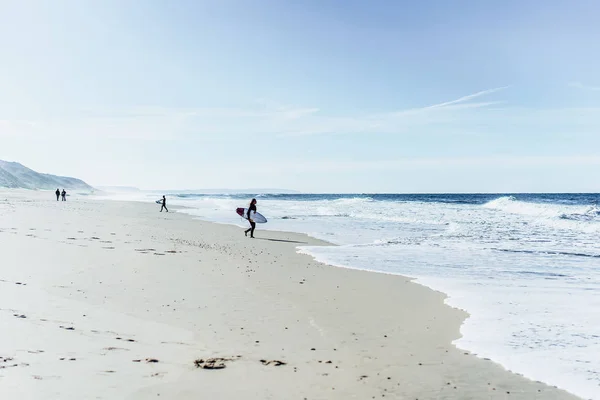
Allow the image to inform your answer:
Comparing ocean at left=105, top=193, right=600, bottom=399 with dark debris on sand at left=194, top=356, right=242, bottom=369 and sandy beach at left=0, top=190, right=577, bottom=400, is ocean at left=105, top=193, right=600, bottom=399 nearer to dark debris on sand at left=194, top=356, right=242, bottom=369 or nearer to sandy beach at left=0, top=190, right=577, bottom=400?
sandy beach at left=0, top=190, right=577, bottom=400

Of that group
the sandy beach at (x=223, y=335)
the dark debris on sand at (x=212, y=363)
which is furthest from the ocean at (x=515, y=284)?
the dark debris on sand at (x=212, y=363)

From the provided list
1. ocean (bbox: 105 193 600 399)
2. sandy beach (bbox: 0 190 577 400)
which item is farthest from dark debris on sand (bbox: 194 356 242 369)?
ocean (bbox: 105 193 600 399)

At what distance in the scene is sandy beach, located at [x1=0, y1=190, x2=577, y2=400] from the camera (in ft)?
16.6

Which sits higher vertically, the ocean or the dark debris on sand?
the dark debris on sand

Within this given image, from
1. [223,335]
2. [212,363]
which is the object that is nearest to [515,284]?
[223,335]

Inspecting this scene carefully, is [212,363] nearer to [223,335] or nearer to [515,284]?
[223,335]

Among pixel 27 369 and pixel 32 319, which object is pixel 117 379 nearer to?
pixel 27 369

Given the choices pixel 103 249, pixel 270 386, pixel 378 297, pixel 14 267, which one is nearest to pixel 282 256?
pixel 103 249

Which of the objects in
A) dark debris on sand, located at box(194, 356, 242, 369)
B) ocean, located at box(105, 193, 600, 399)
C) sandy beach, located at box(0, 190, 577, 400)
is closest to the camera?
sandy beach, located at box(0, 190, 577, 400)

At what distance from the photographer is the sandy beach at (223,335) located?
505cm

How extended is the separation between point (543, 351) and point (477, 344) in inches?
33.8

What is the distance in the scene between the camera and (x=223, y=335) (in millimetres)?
6961

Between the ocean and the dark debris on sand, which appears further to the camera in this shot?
the ocean

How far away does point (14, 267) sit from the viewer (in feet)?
33.8
